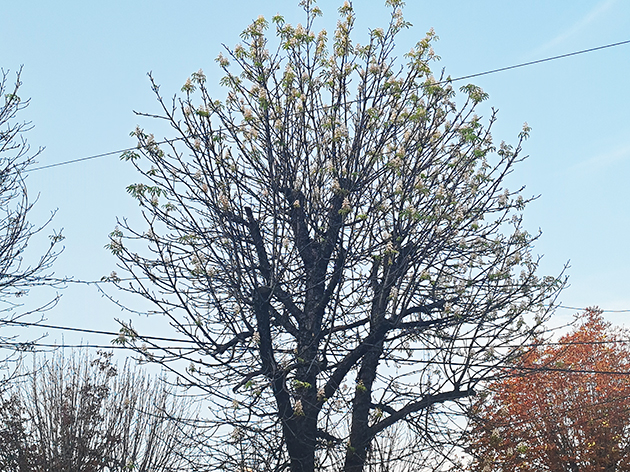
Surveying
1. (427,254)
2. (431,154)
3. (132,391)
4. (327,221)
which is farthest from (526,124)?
(132,391)

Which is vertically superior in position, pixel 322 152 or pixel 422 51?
pixel 422 51

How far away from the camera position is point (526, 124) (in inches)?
360

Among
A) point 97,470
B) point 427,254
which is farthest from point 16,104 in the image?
point 427,254

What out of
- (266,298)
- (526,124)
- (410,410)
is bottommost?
(410,410)

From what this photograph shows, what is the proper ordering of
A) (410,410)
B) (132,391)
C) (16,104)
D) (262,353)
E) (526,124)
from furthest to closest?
(132,391) → (16,104) → (526,124) → (410,410) → (262,353)

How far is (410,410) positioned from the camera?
8.53 metres

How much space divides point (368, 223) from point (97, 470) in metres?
7.12

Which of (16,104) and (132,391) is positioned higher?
(16,104)

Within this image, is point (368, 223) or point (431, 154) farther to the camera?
point (431, 154)

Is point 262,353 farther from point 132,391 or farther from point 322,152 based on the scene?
point 132,391

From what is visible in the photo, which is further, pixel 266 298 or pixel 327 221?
pixel 327 221

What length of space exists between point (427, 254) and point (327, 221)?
1462 mm

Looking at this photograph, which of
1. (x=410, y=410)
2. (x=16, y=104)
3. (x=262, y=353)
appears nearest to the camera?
(x=262, y=353)

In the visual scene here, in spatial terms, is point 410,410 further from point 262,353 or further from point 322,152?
point 322,152
